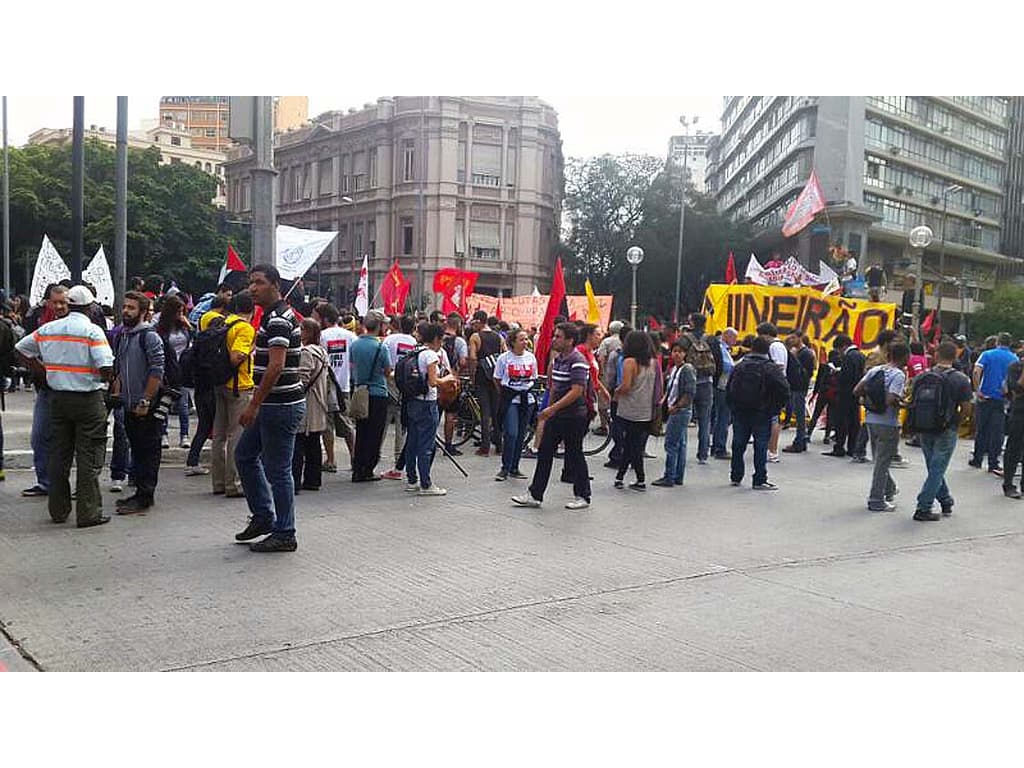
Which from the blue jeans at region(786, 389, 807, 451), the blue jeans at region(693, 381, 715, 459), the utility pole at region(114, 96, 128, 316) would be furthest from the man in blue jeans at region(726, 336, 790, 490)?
the utility pole at region(114, 96, 128, 316)

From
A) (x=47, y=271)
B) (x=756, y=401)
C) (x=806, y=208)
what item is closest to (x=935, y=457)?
(x=756, y=401)

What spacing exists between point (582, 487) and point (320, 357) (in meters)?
2.73

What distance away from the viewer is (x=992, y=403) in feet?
41.9

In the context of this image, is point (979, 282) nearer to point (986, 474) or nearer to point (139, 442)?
point (986, 474)

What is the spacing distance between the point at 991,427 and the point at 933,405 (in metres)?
4.85

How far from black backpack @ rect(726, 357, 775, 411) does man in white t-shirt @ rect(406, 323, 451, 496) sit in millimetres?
3373

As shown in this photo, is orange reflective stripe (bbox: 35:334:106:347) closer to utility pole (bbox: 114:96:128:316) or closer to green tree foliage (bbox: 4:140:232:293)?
utility pole (bbox: 114:96:128:316)

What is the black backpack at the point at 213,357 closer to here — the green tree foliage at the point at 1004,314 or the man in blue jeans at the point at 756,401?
the man in blue jeans at the point at 756,401

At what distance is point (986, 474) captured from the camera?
12539mm

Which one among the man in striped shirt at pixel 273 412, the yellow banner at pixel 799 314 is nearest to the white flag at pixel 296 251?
the man in striped shirt at pixel 273 412

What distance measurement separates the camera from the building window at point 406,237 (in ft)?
187

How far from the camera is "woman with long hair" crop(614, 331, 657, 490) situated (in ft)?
31.4

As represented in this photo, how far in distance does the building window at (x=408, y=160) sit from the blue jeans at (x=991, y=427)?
4688 cm
